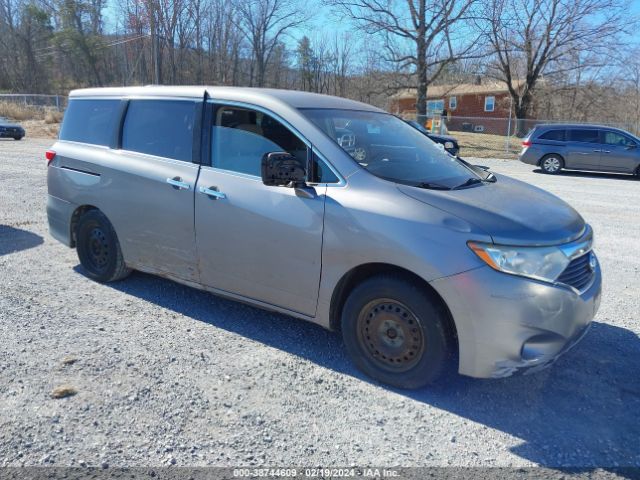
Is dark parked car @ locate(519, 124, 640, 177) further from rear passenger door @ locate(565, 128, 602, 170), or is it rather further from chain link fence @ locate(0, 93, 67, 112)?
chain link fence @ locate(0, 93, 67, 112)

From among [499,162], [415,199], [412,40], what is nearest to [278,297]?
[415,199]

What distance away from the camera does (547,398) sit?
3320 millimetres

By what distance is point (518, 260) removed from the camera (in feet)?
9.67

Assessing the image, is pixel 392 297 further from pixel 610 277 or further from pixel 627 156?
pixel 627 156

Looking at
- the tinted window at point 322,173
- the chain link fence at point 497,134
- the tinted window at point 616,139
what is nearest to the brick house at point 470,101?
the chain link fence at point 497,134

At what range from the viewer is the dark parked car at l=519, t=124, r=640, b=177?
655 inches

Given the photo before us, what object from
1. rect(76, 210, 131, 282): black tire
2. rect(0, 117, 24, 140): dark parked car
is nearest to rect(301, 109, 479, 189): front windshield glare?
rect(76, 210, 131, 282): black tire

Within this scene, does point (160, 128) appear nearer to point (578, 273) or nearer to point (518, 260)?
point (518, 260)

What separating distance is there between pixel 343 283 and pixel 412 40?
32.7m

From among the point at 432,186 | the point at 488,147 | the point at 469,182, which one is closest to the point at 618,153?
the point at 488,147

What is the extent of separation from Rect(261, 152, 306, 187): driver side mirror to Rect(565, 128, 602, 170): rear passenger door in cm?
1623

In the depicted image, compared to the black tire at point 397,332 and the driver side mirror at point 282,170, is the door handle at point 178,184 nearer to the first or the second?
the driver side mirror at point 282,170

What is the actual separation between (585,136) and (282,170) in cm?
1667

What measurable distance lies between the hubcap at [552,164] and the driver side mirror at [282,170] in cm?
1626
